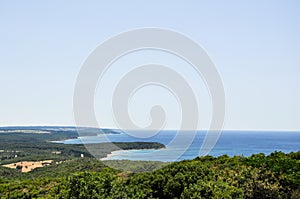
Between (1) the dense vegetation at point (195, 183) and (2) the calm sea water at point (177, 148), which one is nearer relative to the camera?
(1) the dense vegetation at point (195, 183)

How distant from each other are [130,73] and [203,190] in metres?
4.82

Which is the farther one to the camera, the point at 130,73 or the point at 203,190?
the point at 203,190

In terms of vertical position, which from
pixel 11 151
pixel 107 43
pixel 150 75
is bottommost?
pixel 11 151

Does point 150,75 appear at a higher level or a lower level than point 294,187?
higher

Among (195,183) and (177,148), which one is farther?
(177,148)

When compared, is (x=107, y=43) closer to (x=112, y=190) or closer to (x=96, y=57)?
(x=96, y=57)

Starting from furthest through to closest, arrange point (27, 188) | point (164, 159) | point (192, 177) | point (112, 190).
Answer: point (164, 159), point (27, 188), point (192, 177), point (112, 190)

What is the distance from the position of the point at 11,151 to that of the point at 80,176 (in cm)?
7656

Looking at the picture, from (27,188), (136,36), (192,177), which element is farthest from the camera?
(27,188)

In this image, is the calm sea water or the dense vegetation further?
the calm sea water

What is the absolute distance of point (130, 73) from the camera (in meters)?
9.88

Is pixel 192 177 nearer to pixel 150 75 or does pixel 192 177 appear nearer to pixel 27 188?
pixel 150 75

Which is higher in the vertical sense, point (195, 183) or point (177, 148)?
point (177, 148)

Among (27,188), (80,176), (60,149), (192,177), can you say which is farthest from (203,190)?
(60,149)
